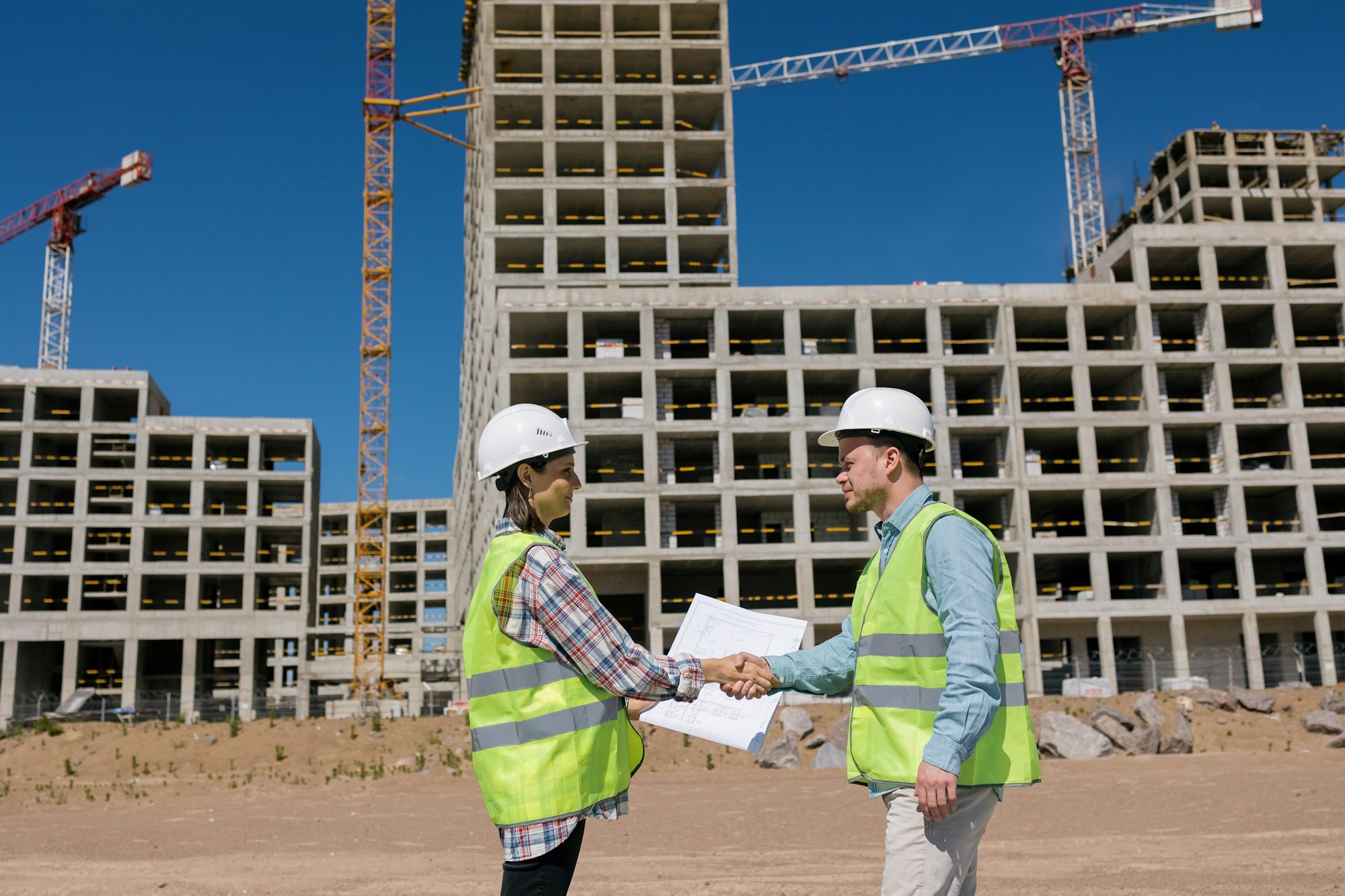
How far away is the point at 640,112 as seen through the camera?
188 ft

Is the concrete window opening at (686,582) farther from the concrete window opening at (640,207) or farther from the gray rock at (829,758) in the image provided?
the gray rock at (829,758)

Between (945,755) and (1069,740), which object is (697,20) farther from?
(945,755)

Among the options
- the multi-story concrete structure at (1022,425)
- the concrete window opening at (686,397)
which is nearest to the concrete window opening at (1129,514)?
the multi-story concrete structure at (1022,425)

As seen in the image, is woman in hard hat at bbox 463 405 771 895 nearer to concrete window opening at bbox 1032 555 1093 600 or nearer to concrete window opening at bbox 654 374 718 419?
concrete window opening at bbox 654 374 718 419

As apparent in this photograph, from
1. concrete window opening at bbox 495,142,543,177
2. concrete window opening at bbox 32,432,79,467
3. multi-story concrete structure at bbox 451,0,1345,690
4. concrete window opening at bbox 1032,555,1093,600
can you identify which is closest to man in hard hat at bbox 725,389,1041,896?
multi-story concrete structure at bbox 451,0,1345,690

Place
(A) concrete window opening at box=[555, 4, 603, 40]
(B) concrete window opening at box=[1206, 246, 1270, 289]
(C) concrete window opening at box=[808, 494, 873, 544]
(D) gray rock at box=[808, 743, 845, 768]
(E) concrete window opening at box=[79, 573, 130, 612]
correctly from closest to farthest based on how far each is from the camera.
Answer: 1. (D) gray rock at box=[808, 743, 845, 768]
2. (C) concrete window opening at box=[808, 494, 873, 544]
3. (B) concrete window opening at box=[1206, 246, 1270, 289]
4. (A) concrete window opening at box=[555, 4, 603, 40]
5. (E) concrete window opening at box=[79, 573, 130, 612]

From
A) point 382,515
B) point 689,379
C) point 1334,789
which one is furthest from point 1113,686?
point 382,515

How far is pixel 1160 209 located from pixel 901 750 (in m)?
79.9

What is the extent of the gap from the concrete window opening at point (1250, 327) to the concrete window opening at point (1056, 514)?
30.0 feet

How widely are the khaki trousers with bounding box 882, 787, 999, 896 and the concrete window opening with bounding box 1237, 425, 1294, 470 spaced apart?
48.3 metres

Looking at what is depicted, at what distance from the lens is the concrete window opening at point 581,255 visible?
5406 centimetres

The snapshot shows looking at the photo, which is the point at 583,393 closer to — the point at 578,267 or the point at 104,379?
the point at 578,267

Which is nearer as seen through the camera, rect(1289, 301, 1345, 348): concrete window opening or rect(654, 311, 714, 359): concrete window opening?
rect(654, 311, 714, 359): concrete window opening

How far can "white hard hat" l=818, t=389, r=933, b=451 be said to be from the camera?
13.8 feet
